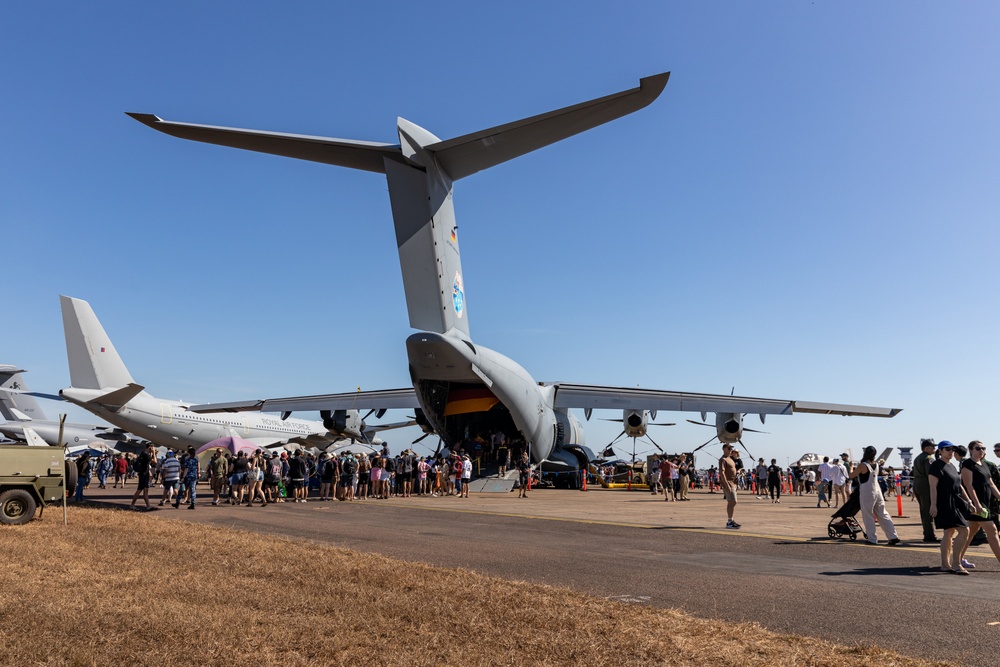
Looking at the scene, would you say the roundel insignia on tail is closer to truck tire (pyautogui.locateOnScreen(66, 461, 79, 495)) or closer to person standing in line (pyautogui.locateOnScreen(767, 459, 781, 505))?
truck tire (pyautogui.locateOnScreen(66, 461, 79, 495))

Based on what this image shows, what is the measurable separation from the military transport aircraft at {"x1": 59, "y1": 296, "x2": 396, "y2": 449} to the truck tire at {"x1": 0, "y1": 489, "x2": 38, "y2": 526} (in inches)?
456

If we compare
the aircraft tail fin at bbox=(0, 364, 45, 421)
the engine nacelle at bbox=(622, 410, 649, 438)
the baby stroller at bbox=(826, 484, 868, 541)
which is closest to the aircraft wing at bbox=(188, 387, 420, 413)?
the engine nacelle at bbox=(622, 410, 649, 438)

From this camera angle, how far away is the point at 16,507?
1129 centimetres

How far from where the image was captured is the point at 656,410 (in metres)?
24.0

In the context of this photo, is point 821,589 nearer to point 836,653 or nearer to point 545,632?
point 836,653

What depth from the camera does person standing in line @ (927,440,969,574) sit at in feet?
25.3

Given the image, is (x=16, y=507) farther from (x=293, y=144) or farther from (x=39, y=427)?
(x=39, y=427)

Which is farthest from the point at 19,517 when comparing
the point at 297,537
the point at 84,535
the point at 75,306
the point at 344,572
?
the point at 75,306

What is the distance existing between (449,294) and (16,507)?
9.40m

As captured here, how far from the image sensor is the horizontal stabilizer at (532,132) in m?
10.7

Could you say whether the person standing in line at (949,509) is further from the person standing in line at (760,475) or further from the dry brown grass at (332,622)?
the person standing in line at (760,475)

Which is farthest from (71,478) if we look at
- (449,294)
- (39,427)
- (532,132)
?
(39,427)

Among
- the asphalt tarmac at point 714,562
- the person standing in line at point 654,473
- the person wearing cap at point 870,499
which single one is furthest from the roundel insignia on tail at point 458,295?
the person standing in line at point 654,473

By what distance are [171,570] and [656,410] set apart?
1919 centimetres
